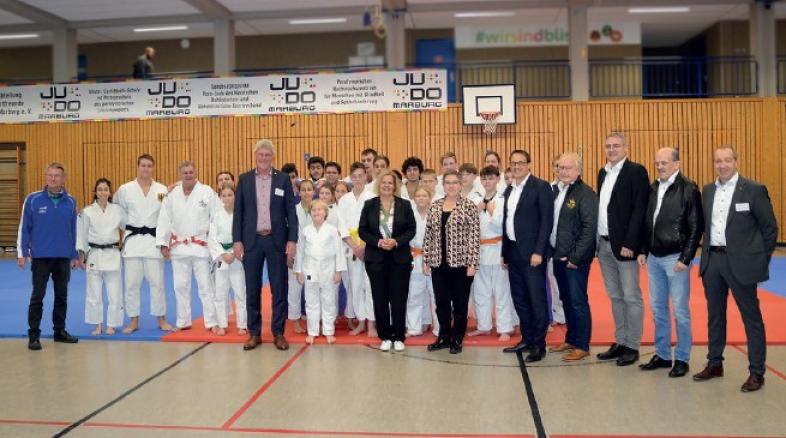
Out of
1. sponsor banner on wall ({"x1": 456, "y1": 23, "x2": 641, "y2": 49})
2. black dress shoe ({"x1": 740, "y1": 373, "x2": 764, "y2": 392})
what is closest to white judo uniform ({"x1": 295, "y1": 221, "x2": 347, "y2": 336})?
black dress shoe ({"x1": 740, "y1": 373, "x2": 764, "y2": 392})

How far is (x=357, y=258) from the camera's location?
607 centimetres

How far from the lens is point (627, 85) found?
622 inches

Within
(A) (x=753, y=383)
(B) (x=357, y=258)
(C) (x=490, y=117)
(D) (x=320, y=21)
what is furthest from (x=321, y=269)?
(D) (x=320, y=21)

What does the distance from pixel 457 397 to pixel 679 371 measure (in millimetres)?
1643

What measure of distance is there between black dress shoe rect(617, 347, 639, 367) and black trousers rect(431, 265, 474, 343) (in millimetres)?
1252

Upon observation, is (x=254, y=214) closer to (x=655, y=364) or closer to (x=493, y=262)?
(x=493, y=262)

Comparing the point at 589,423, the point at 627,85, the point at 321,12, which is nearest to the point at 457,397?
the point at 589,423

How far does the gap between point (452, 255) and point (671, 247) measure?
166 cm

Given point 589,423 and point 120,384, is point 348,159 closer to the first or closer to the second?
point 120,384

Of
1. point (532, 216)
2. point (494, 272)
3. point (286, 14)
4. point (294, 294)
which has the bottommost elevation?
point (294, 294)

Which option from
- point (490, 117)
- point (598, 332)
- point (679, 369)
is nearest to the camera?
point (679, 369)

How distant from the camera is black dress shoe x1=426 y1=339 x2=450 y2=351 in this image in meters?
5.44

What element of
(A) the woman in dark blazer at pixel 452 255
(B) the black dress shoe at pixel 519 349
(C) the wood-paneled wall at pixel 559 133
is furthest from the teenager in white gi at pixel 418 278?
(C) the wood-paneled wall at pixel 559 133

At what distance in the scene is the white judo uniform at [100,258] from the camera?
6176 millimetres
